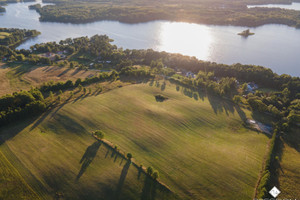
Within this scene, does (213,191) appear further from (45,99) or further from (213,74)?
(213,74)

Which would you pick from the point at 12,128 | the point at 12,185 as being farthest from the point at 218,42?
the point at 12,185

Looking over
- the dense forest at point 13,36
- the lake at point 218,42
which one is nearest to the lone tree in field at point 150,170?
the lake at point 218,42

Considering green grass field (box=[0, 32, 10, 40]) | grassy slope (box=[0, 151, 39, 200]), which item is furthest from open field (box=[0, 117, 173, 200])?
green grass field (box=[0, 32, 10, 40])

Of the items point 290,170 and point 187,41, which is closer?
point 290,170

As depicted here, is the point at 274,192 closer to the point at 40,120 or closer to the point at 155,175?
the point at 155,175

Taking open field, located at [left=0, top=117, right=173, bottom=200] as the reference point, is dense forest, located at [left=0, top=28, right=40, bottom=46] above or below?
above

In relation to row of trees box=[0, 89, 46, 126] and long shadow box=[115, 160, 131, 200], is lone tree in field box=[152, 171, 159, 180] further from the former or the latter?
row of trees box=[0, 89, 46, 126]

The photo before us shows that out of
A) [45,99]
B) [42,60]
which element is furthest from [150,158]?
[42,60]
